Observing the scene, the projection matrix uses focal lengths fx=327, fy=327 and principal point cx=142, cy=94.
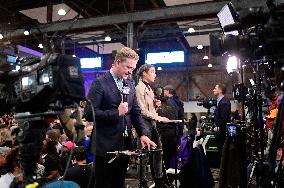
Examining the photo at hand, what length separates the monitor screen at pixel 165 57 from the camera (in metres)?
14.4

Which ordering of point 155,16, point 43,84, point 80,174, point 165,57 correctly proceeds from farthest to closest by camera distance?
point 165,57 < point 155,16 < point 80,174 < point 43,84

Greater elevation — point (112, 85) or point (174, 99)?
point (112, 85)

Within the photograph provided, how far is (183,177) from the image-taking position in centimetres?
427

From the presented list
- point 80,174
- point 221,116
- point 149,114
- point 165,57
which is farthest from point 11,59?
point 165,57

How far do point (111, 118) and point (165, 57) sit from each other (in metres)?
12.1

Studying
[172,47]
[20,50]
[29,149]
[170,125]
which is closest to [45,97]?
[29,149]

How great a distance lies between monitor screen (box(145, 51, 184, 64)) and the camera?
1439cm

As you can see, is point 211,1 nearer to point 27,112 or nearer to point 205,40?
point 205,40

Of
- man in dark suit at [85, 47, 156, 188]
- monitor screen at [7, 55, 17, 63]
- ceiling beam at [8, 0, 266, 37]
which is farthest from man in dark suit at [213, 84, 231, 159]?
monitor screen at [7, 55, 17, 63]

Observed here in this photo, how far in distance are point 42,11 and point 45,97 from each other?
8.88 m

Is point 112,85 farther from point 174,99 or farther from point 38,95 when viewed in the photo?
point 174,99

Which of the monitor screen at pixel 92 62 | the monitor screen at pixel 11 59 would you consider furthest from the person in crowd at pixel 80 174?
the monitor screen at pixel 92 62

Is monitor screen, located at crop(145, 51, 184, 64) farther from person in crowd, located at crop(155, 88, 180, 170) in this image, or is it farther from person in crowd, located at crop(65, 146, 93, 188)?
person in crowd, located at crop(65, 146, 93, 188)

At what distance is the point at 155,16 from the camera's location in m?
7.86
